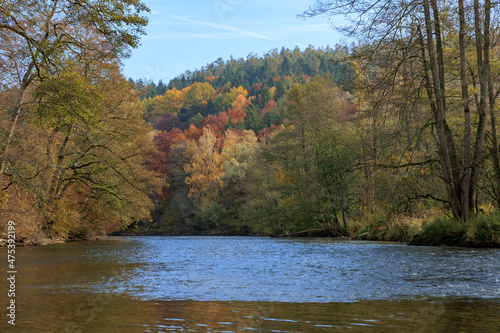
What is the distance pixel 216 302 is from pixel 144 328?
181 centimetres

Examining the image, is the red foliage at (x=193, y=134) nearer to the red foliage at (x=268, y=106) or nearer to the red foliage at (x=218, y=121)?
the red foliage at (x=218, y=121)

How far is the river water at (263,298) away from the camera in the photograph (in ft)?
17.7

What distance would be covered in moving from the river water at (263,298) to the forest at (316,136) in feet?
24.2

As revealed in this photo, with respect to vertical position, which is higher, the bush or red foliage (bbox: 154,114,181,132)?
red foliage (bbox: 154,114,181,132)

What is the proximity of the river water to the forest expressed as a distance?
24.2 ft

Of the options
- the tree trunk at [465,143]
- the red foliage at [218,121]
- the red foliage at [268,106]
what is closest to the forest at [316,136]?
the tree trunk at [465,143]

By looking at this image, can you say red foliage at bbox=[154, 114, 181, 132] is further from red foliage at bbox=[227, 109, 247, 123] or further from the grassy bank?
the grassy bank

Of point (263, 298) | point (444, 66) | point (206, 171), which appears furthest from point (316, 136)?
point (263, 298)

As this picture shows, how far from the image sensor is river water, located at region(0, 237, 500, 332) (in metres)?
5.38

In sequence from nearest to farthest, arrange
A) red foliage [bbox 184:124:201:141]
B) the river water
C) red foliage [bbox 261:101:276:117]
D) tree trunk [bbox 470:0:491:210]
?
the river water → tree trunk [bbox 470:0:491:210] → red foliage [bbox 184:124:201:141] → red foliage [bbox 261:101:276:117]

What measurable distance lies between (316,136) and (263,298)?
3529 centimetres

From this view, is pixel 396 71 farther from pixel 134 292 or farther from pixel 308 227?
pixel 308 227

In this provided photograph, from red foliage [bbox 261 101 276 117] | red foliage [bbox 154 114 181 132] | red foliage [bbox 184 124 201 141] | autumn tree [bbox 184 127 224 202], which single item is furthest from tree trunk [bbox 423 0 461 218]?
red foliage [bbox 154 114 181 132]

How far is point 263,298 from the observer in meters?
7.20
